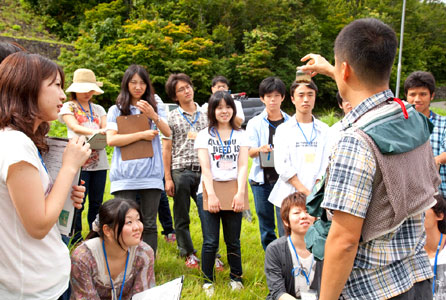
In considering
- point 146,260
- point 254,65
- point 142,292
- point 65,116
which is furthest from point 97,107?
point 254,65

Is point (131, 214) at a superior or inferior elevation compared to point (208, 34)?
inferior

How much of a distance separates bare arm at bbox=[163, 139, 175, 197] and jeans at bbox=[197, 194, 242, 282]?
2.51 feet

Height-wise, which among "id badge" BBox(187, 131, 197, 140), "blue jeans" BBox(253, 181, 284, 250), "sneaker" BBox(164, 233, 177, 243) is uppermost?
"id badge" BBox(187, 131, 197, 140)

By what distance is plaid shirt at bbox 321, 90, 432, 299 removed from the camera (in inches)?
54.9

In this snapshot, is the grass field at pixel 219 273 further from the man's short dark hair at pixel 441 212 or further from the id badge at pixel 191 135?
the man's short dark hair at pixel 441 212

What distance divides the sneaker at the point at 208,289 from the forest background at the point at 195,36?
11.7 metres

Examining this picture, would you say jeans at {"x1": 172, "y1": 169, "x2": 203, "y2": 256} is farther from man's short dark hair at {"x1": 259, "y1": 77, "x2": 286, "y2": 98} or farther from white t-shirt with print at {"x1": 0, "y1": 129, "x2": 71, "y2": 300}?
white t-shirt with print at {"x1": 0, "y1": 129, "x2": 71, "y2": 300}

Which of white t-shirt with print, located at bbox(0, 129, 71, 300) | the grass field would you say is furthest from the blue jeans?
white t-shirt with print, located at bbox(0, 129, 71, 300)

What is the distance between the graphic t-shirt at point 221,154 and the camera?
3.65 meters

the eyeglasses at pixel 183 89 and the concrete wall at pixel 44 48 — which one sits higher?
the concrete wall at pixel 44 48

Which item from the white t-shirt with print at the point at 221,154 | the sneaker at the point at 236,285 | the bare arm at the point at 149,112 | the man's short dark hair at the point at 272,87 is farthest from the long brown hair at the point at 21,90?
the man's short dark hair at the point at 272,87

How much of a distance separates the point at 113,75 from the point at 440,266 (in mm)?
13842

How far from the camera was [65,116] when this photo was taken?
159 inches

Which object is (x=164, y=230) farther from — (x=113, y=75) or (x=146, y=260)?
(x=113, y=75)
